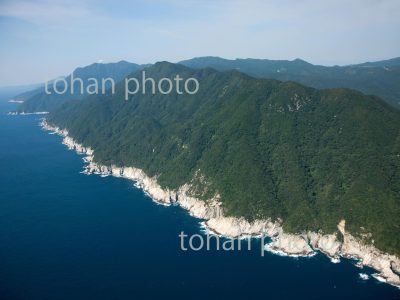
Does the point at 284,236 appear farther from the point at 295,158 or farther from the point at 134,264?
the point at 134,264

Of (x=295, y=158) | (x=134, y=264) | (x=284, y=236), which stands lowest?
(x=134, y=264)

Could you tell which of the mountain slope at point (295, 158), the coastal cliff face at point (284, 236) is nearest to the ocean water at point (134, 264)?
the coastal cliff face at point (284, 236)

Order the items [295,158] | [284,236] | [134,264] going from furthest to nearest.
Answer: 1. [295,158]
2. [284,236]
3. [134,264]

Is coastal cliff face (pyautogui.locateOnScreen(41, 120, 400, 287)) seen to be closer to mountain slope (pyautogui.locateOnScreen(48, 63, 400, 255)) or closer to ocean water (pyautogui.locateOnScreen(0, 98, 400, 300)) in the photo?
mountain slope (pyautogui.locateOnScreen(48, 63, 400, 255))

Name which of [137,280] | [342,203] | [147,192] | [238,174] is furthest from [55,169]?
[342,203]

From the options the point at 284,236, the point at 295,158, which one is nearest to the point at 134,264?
the point at 284,236

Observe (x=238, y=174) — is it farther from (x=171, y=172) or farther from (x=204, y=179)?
(x=171, y=172)
